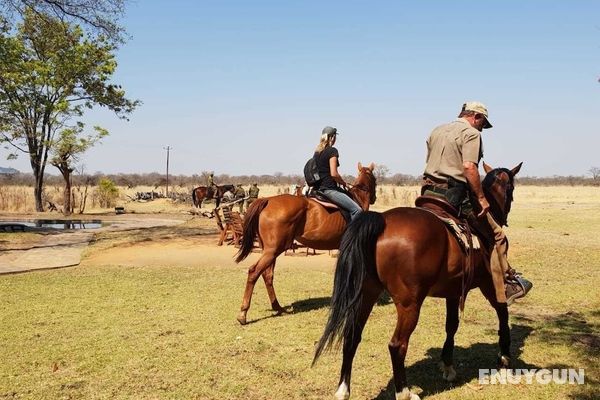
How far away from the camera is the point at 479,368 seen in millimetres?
5406

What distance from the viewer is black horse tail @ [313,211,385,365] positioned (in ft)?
14.1

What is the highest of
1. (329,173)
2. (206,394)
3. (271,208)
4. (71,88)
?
(71,88)

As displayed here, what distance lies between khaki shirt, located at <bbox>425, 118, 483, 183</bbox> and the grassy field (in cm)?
210

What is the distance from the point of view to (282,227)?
761 cm

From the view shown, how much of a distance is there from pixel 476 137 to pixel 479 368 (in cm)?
248

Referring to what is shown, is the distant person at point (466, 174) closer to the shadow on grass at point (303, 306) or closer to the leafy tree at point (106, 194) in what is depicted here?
the shadow on grass at point (303, 306)

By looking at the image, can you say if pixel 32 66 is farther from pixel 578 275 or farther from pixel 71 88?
pixel 578 275

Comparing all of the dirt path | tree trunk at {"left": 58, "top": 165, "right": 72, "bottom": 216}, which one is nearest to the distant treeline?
tree trunk at {"left": 58, "top": 165, "right": 72, "bottom": 216}

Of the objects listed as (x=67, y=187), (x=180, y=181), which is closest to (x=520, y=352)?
(x=67, y=187)

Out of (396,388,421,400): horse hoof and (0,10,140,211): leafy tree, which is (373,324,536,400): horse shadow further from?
(0,10,140,211): leafy tree

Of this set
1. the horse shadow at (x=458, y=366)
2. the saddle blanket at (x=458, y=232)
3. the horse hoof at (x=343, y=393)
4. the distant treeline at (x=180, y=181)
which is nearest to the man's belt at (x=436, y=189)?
the saddle blanket at (x=458, y=232)

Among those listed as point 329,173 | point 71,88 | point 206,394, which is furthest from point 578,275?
point 71,88

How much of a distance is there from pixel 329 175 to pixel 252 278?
6.47 feet

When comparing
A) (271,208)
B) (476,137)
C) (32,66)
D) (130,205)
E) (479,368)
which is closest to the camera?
(476,137)
